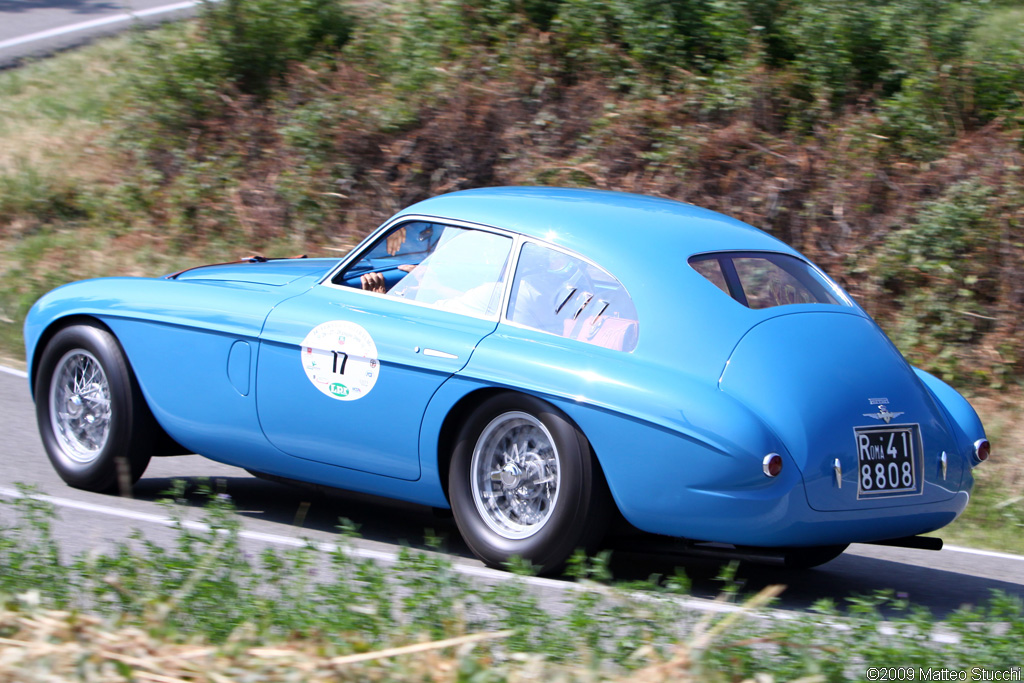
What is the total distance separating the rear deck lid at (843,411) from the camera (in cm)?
448

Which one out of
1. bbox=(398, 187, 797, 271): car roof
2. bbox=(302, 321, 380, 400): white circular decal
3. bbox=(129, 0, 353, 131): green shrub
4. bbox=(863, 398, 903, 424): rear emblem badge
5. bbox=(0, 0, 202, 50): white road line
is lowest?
bbox=(863, 398, 903, 424): rear emblem badge

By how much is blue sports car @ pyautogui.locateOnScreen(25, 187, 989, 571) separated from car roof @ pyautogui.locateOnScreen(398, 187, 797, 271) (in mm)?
16

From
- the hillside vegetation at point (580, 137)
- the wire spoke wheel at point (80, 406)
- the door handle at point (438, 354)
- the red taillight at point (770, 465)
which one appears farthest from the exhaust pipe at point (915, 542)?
the wire spoke wheel at point (80, 406)

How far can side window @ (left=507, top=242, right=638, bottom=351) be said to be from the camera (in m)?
4.90

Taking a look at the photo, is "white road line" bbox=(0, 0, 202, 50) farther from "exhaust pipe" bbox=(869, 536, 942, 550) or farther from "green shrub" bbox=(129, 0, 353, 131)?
"exhaust pipe" bbox=(869, 536, 942, 550)

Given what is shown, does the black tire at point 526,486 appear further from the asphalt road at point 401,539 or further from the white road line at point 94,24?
the white road line at point 94,24

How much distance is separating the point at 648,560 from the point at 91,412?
305cm

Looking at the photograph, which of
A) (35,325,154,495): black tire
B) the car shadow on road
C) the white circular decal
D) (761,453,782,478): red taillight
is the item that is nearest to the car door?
the white circular decal

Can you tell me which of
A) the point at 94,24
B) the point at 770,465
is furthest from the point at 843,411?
the point at 94,24

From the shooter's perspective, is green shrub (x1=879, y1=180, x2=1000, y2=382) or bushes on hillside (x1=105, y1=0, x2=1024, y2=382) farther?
bushes on hillside (x1=105, y1=0, x2=1024, y2=382)

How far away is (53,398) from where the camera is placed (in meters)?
6.32

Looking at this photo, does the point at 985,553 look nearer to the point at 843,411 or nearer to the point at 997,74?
the point at 843,411

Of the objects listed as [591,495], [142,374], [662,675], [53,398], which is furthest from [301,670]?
[53,398]

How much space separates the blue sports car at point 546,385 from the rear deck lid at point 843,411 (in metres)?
0.01
